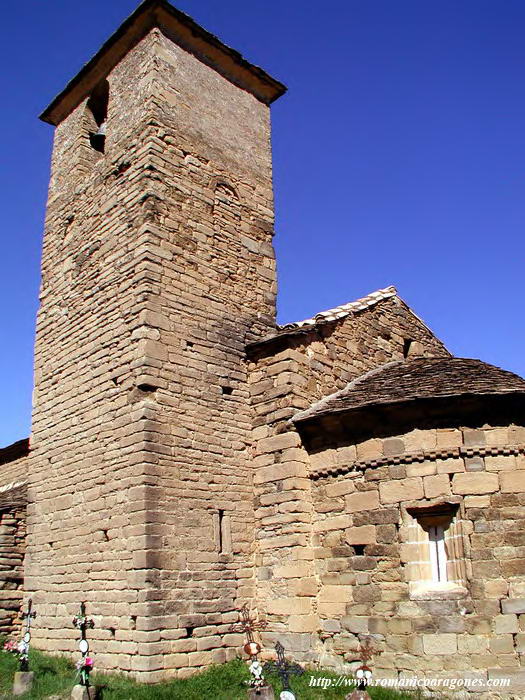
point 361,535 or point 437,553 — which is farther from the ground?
point 361,535

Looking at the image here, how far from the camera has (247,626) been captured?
909 centimetres

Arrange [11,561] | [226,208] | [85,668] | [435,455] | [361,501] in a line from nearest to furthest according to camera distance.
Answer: [85,668] → [435,455] → [361,501] → [11,561] → [226,208]

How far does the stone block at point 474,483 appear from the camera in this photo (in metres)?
8.31

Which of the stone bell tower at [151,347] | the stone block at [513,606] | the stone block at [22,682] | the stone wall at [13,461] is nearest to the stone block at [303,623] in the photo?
the stone bell tower at [151,347]

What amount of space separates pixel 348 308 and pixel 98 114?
19.4ft

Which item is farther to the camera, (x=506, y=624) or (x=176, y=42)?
(x=176, y=42)

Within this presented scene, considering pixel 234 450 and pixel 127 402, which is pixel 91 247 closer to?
pixel 127 402

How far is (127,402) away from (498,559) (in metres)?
4.96

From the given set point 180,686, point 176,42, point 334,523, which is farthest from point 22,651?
point 176,42

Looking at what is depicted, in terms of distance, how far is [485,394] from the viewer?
8.49m

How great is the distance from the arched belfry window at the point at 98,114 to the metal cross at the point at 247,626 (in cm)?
806

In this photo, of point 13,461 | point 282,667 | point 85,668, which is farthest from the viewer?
point 13,461

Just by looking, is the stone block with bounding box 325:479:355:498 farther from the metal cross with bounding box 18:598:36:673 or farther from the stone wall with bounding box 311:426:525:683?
the metal cross with bounding box 18:598:36:673

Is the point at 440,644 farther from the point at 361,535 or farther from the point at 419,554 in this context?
the point at 361,535
